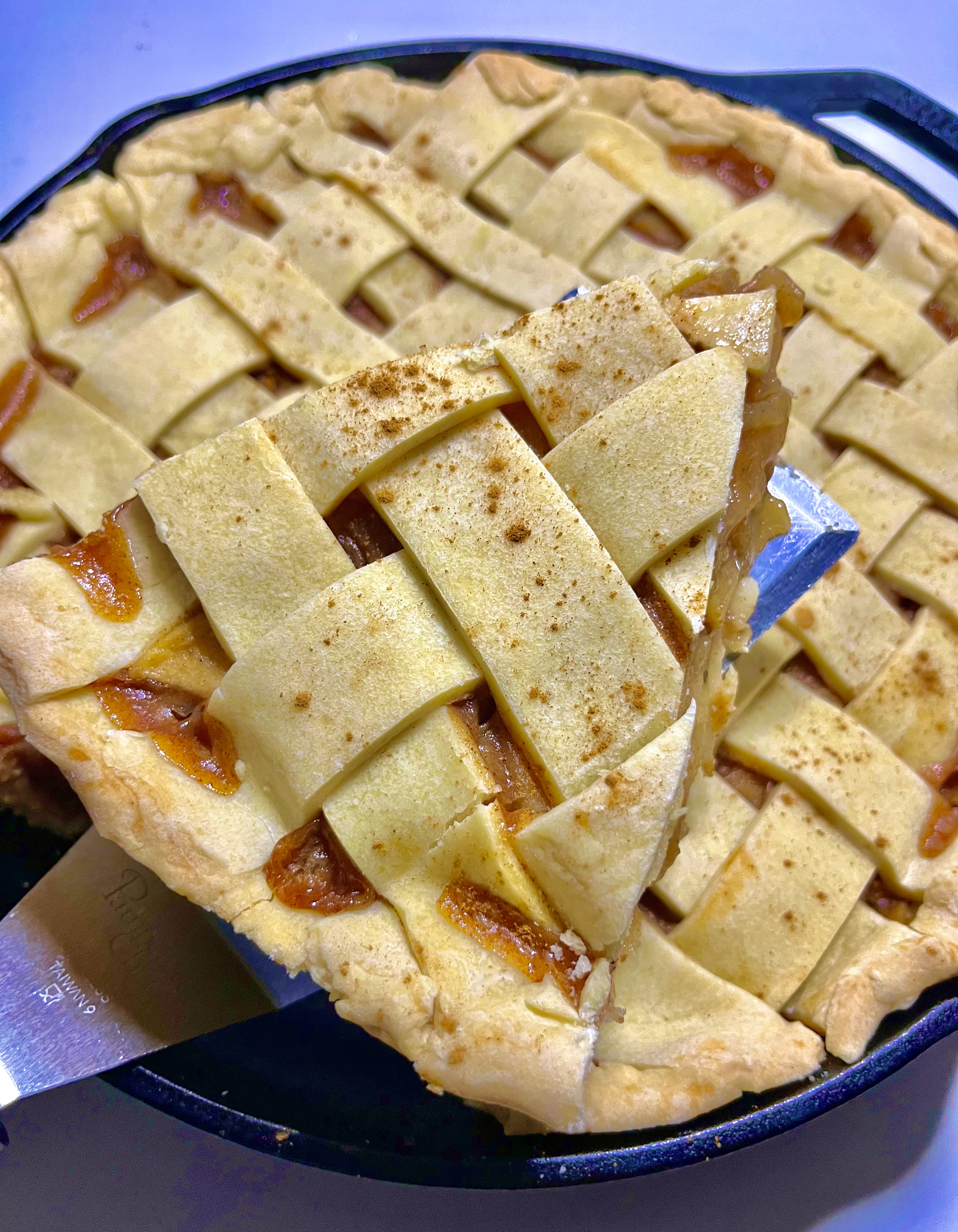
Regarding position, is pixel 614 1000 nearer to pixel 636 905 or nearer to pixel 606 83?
pixel 636 905

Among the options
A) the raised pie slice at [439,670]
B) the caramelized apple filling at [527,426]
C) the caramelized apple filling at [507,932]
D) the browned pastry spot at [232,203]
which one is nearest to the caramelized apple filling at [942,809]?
the raised pie slice at [439,670]

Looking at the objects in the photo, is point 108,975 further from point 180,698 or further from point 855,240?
point 855,240

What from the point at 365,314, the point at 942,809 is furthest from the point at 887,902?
the point at 365,314

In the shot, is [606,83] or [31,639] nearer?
[31,639]

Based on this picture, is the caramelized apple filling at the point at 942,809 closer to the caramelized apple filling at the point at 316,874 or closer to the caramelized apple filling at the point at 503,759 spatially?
the caramelized apple filling at the point at 503,759

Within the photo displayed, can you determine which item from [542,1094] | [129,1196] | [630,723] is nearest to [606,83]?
[630,723]

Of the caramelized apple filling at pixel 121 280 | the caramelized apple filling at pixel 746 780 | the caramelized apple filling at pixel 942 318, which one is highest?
the caramelized apple filling at pixel 121 280
